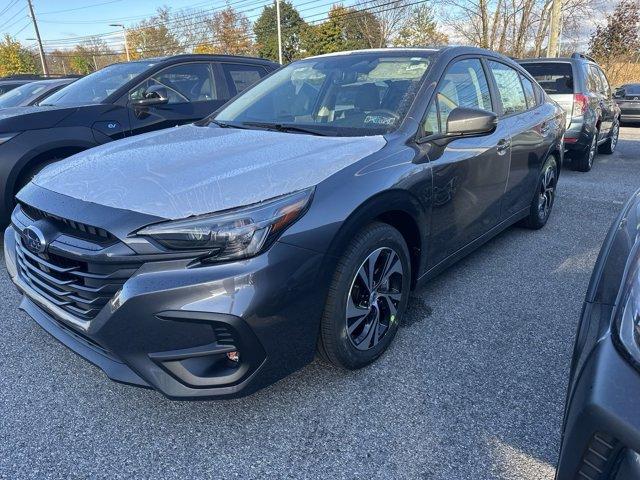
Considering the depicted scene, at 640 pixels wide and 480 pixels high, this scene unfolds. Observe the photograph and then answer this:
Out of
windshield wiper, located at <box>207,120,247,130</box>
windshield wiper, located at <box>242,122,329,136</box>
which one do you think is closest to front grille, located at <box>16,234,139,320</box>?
windshield wiper, located at <box>242,122,329,136</box>

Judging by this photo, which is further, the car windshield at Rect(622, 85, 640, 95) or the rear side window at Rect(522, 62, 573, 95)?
the car windshield at Rect(622, 85, 640, 95)

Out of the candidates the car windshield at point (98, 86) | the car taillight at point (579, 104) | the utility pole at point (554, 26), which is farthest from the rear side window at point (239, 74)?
the utility pole at point (554, 26)

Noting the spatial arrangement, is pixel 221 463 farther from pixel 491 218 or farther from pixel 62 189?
pixel 491 218

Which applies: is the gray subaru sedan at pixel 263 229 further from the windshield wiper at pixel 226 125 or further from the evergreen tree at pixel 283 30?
the evergreen tree at pixel 283 30

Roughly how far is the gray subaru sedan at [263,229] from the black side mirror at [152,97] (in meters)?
1.91

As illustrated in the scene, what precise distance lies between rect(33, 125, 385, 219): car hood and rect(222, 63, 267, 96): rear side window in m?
3.23

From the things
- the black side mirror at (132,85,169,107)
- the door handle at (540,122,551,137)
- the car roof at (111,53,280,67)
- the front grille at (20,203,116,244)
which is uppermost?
the car roof at (111,53,280,67)

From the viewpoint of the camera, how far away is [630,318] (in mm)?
1274

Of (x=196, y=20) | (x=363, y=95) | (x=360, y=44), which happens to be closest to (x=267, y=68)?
(x=363, y=95)

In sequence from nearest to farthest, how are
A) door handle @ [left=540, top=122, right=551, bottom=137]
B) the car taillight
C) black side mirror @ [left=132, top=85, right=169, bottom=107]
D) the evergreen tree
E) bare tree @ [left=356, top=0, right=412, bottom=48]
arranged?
door handle @ [left=540, top=122, right=551, bottom=137]
black side mirror @ [left=132, top=85, right=169, bottom=107]
the car taillight
bare tree @ [left=356, top=0, right=412, bottom=48]
the evergreen tree

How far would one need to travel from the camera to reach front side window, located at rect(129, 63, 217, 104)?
5055 mm

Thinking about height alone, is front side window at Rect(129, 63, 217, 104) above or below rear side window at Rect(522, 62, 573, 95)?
above

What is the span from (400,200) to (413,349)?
0.88 meters

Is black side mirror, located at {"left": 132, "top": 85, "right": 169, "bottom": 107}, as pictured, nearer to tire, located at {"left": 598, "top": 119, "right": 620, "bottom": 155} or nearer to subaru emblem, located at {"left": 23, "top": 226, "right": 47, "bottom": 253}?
subaru emblem, located at {"left": 23, "top": 226, "right": 47, "bottom": 253}
